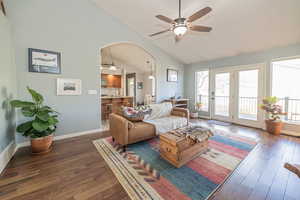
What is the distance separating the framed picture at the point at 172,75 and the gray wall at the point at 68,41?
7.72 ft

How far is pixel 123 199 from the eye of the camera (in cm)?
148

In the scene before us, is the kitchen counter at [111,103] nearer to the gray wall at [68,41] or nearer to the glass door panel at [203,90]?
the gray wall at [68,41]

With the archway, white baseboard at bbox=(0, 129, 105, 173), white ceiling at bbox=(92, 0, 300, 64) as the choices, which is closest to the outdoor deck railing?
white ceiling at bbox=(92, 0, 300, 64)

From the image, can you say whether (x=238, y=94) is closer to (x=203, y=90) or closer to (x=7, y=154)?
(x=203, y=90)

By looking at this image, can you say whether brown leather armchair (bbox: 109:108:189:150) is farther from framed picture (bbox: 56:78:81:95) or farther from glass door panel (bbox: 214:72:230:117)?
glass door panel (bbox: 214:72:230:117)

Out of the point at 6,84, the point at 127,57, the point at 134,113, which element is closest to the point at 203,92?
the point at 134,113

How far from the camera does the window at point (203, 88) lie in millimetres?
5754

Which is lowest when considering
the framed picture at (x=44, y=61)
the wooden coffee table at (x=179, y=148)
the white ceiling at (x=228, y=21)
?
the wooden coffee table at (x=179, y=148)

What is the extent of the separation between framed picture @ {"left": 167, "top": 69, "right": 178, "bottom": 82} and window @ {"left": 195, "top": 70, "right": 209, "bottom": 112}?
0.97 metres

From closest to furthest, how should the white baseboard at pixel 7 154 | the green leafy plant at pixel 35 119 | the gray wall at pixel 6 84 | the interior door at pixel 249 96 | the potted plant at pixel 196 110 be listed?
the white baseboard at pixel 7 154
the gray wall at pixel 6 84
the green leafy plant at pixel 35 119
the interior door at pixel 249 96
the potted plant at pixel 196 110

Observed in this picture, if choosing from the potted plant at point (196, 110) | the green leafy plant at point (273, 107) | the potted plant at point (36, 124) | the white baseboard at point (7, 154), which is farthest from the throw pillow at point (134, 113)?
the green leafy plant at point (273, 107)

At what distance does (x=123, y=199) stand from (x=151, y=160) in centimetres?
88

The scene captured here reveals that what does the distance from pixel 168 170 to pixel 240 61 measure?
183 inches

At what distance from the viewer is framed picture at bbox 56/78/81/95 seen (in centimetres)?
323
